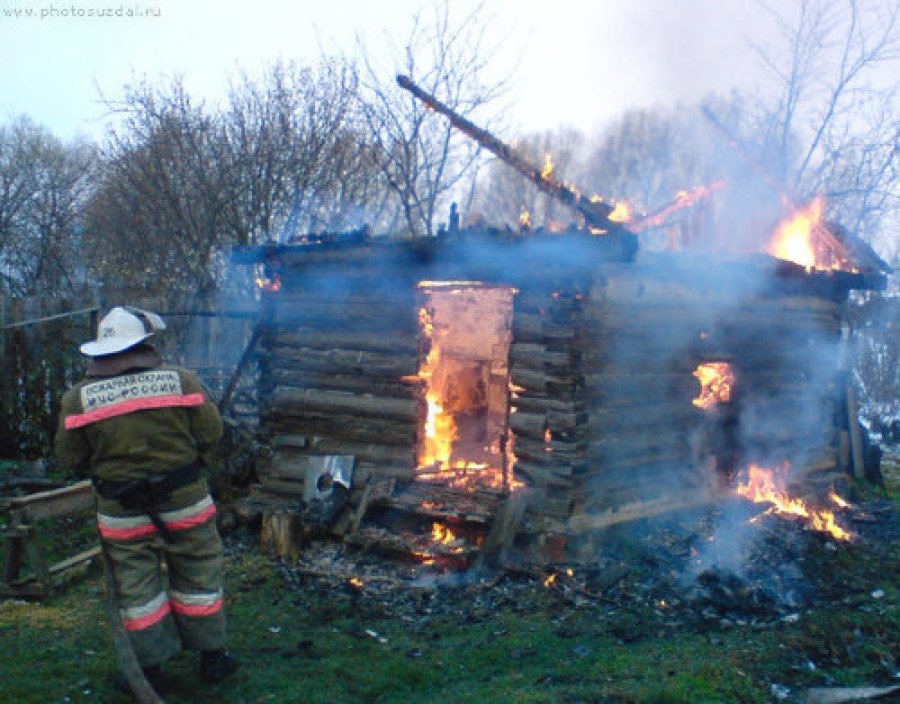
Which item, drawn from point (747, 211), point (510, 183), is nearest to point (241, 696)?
point (747, 211)

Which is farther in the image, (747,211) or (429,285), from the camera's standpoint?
(747,211)

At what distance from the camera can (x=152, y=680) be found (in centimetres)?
441

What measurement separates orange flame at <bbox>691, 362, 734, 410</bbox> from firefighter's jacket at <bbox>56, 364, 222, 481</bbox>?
7714 millimetres

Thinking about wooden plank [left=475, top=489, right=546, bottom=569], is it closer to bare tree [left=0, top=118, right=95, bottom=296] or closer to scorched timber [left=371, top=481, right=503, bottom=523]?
scorched timber [left=371, top=481, right=503, bottom=523]

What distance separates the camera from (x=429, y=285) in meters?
9.28

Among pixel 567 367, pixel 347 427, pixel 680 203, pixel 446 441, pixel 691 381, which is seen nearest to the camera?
pixel 567 367

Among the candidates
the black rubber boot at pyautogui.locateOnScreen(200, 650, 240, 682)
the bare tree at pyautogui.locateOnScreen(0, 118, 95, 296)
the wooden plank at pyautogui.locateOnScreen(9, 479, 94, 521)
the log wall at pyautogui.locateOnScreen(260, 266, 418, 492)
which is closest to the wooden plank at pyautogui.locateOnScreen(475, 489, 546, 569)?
the log wall at pyautogui.locateOnScreen(260, 266, 418, 492)

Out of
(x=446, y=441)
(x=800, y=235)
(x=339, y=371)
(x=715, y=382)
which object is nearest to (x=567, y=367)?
(x=339, y=371)

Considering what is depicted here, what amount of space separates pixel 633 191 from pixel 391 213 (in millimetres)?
22064

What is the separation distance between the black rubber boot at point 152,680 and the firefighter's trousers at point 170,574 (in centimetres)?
7

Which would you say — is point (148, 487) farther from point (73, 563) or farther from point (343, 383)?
point (343, 383)

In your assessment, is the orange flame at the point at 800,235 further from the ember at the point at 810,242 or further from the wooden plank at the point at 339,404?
the wooden plank at the point at 339,404

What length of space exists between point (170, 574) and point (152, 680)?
65 centimetres

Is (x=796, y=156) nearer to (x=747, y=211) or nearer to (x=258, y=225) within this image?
(x=747, y=211)
